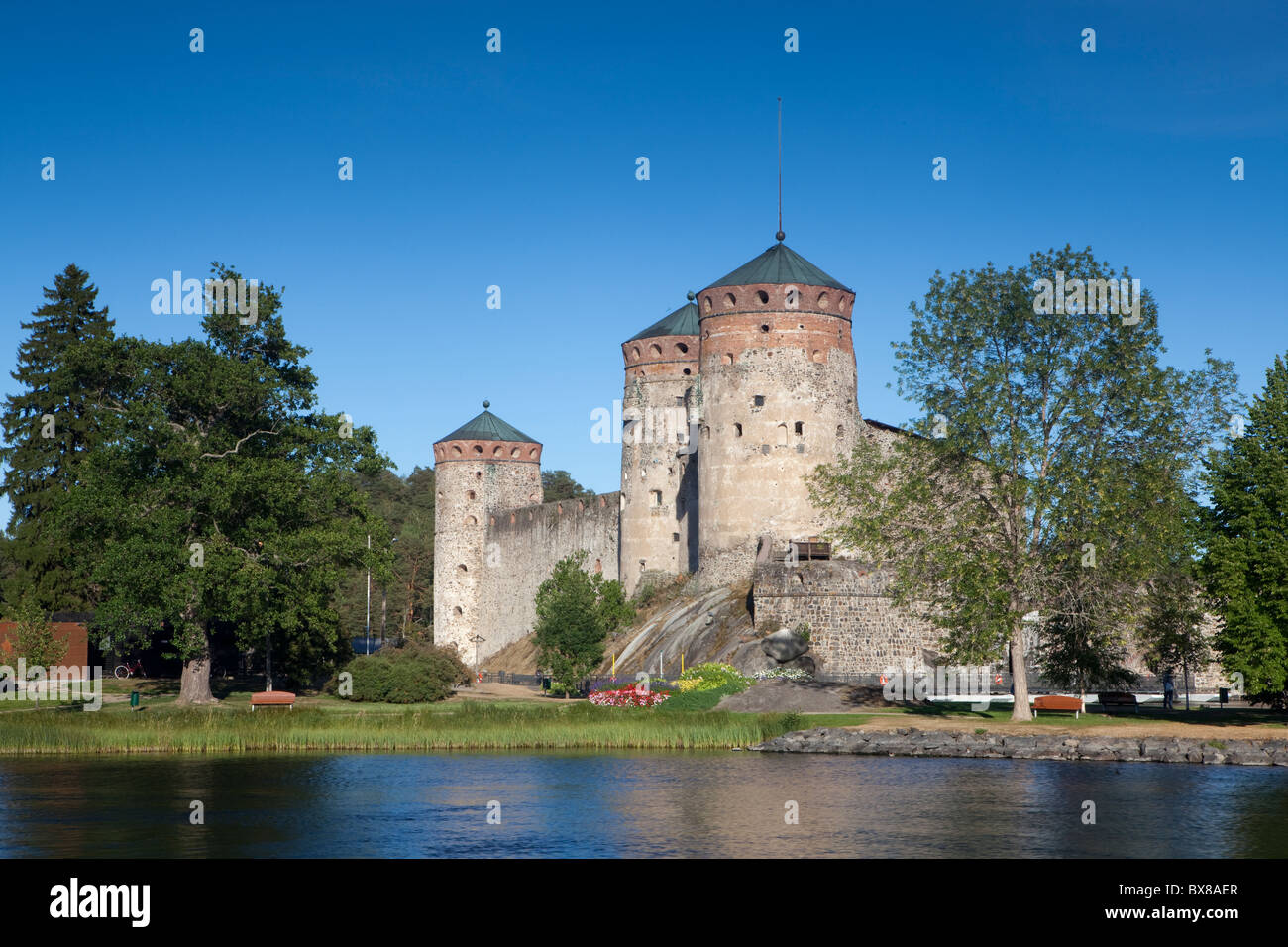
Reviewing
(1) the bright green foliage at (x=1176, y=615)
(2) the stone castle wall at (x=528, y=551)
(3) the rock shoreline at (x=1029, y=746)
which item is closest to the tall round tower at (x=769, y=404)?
(2) the stone castle wall at (x=528, y=551)

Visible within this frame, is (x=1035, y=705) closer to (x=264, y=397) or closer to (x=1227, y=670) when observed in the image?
(x=1227, y=670)

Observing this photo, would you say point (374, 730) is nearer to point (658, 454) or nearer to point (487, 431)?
point (658, 454)

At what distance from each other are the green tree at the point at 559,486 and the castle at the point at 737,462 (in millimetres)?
48371

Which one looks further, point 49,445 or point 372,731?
point 49,445

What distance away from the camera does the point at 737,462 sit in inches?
1930

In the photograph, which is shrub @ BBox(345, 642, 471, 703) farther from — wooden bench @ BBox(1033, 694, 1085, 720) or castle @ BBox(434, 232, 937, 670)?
wooden bench @ BBox(1033, 694, 1085, 720)

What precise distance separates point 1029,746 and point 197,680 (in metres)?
24.5

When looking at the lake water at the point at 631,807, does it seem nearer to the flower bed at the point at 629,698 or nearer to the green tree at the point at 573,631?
the flower bed at the point at 629,698

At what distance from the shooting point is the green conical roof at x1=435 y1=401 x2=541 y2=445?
237ft

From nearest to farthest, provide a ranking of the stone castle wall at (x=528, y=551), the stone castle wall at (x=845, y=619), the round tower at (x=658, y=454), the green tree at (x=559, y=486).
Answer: the stone castle wall at (x=845, y=619)
the round tower at (x=658, y=454)
the stone castle wall at (x=528, y=551)
the green tree at (x=559, y=486)

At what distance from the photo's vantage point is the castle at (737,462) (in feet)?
145

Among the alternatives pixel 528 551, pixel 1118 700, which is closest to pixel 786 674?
pixel 1118 700

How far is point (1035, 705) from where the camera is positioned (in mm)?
34781
